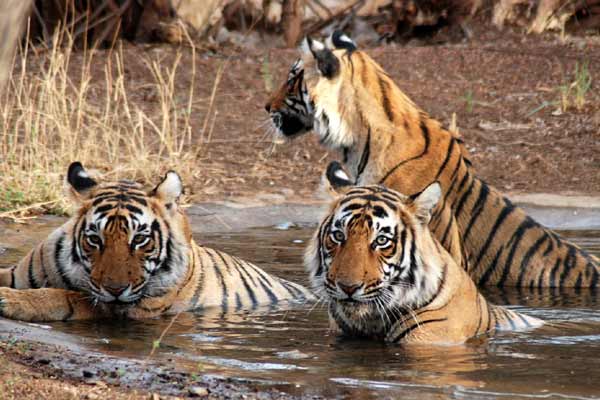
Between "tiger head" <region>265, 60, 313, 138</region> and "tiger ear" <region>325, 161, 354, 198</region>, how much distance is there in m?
1.79

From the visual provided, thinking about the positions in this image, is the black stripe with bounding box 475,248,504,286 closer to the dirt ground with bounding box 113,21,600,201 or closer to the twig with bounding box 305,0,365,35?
the dirt ground with bounding box 113,21,600,201

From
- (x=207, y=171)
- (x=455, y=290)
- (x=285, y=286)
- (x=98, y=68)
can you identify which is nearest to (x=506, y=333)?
(x=455, y=290)

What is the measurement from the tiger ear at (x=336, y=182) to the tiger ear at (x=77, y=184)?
119 cm

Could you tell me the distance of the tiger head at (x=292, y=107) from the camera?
7.50m

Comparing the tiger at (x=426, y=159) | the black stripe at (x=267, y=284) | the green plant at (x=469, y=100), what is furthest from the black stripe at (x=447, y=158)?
the green plant at (x=469, y=100)

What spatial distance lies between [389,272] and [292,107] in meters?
2.62

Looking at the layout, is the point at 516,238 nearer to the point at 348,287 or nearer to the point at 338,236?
the point at 338,236

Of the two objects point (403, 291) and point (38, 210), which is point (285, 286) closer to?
point (403, 291)

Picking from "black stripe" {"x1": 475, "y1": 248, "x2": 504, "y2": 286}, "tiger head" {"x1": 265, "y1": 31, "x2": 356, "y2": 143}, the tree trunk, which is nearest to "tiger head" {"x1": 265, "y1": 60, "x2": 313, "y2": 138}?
"tiger head" {"x1": 265, "y1": 31, "x2": 356, "y2": 143}

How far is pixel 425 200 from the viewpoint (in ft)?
17.5

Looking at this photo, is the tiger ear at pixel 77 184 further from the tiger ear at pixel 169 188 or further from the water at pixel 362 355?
the water at pixel 362 355

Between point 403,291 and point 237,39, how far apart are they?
925cm

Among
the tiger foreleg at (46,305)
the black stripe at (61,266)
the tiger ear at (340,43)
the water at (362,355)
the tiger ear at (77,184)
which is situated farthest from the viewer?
the tiger ear at (340,43)

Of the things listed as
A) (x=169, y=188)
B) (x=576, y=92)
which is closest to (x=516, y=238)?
Result: (x=169, y=188)
